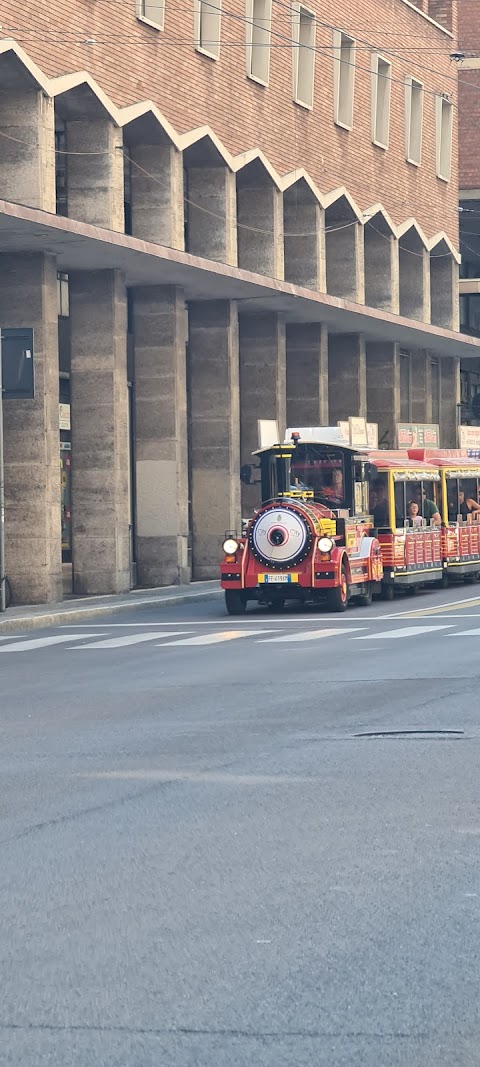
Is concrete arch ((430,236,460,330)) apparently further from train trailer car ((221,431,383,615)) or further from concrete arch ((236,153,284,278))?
train trailer car ((221,431,383,615))

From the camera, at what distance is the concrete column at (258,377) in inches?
1678

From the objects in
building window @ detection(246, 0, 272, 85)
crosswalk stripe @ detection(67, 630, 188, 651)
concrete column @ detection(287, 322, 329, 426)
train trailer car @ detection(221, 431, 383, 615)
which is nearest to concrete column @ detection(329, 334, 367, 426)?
concrete column @ detection(287, 322, 329, 426)

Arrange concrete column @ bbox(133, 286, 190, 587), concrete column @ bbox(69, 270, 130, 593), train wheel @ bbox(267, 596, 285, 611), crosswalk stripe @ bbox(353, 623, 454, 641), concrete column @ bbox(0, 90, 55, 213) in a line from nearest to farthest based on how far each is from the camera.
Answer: crosswalk stripe @ bbox(353, 623, 454, 641), concrete column @ bbox(0, 90, 55, 213), train wheel @ bbox(267, 596, 285, 611), concrete column @ bbox(69, 270, 130, 593), concrete column @ bbox(133, 286, 190, 587)

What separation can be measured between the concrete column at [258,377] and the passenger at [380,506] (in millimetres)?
10201

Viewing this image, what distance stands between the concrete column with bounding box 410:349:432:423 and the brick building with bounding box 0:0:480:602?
2.58 meters

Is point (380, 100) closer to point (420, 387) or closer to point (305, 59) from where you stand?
point (305, 59)

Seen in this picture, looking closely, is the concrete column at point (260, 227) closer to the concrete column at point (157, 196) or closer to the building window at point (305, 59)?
the building window at point (305, 59)

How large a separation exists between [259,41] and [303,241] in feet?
16.9

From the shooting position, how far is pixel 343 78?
46.3m

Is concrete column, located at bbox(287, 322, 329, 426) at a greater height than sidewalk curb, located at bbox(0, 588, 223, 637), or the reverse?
concrete column, located at bbox(287, 322, 329, 426)

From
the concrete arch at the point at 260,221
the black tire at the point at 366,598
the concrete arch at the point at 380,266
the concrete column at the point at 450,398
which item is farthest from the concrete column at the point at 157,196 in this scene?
the concrete column at the point at 450,398

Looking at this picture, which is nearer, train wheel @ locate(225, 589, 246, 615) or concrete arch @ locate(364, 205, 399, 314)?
train wheel @ locate(225, 589, 246, 615)

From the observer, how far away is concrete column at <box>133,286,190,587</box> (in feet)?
120

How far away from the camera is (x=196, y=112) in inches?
1454
